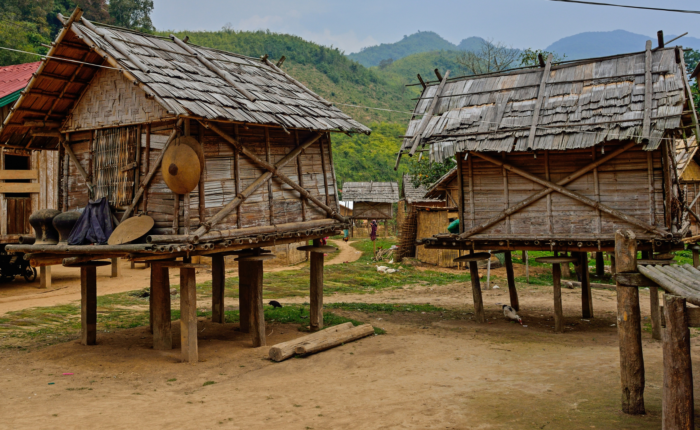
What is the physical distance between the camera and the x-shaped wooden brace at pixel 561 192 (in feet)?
41.6

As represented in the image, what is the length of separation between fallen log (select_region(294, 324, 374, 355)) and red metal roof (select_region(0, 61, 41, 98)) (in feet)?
43.8

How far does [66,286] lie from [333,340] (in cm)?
1283

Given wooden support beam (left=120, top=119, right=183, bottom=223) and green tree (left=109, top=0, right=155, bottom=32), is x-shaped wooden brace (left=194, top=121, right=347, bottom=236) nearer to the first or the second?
wooden support beam (left=120, top=119, right=183, bottom=223)

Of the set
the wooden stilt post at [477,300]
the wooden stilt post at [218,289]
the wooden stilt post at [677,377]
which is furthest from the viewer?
the wooden stilt post at [477,300]

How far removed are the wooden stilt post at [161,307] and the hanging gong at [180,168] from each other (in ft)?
7.86

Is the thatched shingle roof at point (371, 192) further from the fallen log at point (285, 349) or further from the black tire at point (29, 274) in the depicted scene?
the fallen log at point (285, 349)

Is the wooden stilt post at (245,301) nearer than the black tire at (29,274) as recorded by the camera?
Yes

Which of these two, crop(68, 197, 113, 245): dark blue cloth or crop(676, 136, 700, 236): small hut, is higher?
crop(676, 136, 700, 236): small hut

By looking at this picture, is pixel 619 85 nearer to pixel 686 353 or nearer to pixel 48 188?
pixel 686 353

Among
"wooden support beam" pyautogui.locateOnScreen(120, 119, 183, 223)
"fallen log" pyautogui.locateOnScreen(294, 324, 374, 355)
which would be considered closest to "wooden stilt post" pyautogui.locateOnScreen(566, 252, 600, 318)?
"fallen log" pyautogui.locateOnScreen(294, 324, 374, 355)

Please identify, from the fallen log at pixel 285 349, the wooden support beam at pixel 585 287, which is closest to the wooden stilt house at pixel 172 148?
the fallen log at pixel 285 349

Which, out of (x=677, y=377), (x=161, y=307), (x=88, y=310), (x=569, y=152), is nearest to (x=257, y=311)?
(x=161, y=307)

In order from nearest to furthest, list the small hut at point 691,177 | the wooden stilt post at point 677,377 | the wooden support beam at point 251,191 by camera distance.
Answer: the wooden stilt post at point 677,377
the wooden support beam at point 251,191
the small hut at point 691,177

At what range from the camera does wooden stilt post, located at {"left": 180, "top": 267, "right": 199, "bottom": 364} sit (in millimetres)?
10898
